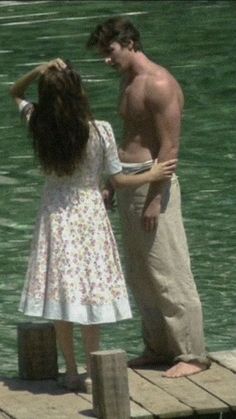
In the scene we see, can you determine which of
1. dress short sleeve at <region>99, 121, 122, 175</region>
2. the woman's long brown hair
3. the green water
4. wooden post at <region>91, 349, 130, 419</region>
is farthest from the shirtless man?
the green water

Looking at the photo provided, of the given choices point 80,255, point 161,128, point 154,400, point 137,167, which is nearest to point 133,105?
point 161,128

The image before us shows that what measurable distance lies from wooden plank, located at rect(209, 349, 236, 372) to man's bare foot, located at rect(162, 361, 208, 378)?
0.16m

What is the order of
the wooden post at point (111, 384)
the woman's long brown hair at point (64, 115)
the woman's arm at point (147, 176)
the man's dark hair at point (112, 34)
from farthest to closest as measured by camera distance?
the man's dark hair at point (112, 34), the woman's arm at point (147, 176), the woman's long brown hair at point (64, 115), the wooden post at point (111, 384)

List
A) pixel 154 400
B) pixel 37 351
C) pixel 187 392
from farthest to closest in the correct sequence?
pixel 37 351 → pixel 187 392 → pixel 154 400

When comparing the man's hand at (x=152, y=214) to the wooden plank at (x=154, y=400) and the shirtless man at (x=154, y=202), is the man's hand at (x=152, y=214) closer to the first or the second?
the shirtless man at (x=154, y=202)

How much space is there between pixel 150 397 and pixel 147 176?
101 centimetres

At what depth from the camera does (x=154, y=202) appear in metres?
8.53

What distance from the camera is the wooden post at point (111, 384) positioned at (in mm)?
7922

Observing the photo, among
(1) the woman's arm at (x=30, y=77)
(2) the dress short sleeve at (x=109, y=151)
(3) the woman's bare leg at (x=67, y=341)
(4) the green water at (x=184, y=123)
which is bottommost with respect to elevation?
(4) the green water at (x=184, y=123)

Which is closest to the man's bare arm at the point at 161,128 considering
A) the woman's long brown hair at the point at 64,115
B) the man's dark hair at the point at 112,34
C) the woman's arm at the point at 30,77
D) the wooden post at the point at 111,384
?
the man's dark hair at the point at 112,34

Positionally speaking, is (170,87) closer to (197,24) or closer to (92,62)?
(92,62)

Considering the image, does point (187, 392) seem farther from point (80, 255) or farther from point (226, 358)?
point (80, 255)

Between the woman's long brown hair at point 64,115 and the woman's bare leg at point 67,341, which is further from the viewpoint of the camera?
the woman's bare leg at point 67,341

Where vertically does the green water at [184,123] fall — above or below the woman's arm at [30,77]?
below
